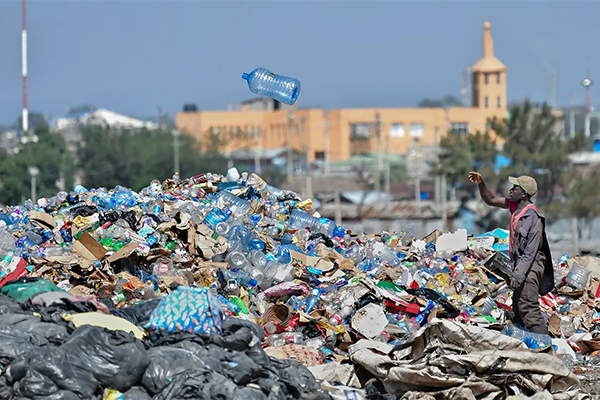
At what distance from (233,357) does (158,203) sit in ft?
13.1

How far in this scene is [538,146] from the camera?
3662 cm

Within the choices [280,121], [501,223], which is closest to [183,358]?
[501,223]

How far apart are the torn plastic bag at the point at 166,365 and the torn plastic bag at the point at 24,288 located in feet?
4.62

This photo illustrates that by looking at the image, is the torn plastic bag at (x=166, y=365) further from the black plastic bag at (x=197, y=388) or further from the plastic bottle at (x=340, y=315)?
the plastic bottle at (x=340, y=315)

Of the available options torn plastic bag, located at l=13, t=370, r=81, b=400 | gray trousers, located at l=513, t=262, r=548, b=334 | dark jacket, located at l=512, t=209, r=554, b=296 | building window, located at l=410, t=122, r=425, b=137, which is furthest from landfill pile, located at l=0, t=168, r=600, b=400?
building window, located at l=410, t=122, r=425, b=137

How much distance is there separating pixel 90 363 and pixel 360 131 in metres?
67.6

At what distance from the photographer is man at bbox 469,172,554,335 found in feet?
21.5

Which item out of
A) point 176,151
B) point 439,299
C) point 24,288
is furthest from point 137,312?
point 176,151

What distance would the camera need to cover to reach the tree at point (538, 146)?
35.7 metres

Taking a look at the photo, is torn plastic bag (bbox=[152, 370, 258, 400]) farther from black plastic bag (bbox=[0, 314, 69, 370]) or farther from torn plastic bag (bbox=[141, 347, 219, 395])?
black plastic bag (bbox=[0, 314, 69, 370])

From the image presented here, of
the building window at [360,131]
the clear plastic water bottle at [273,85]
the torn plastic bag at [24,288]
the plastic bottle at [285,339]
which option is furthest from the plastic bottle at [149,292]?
the building window at [360,131]

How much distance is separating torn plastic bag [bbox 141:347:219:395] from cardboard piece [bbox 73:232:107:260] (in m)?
2.36

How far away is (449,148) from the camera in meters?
38.6

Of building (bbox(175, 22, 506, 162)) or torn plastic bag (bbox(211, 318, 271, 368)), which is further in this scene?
building (bbox(175, 22, 506, 162))
